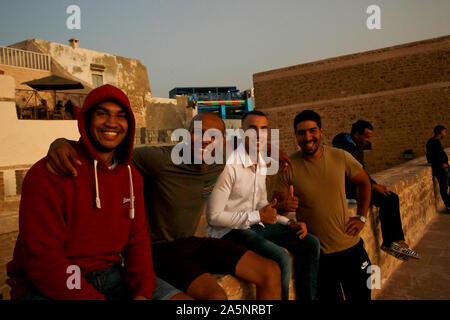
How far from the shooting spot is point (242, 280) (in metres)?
2.10

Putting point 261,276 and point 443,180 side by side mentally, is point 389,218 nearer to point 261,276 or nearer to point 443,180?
point 261,276

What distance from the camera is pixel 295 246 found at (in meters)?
2.43

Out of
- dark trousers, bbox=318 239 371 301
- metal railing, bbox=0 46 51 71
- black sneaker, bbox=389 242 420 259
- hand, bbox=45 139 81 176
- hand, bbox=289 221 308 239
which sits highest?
metal railing, bbox=0 46 51 71

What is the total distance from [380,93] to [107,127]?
17563 mm

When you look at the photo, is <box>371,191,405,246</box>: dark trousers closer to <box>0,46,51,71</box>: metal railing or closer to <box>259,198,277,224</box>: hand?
<box>259,198,277,224</box>: hand

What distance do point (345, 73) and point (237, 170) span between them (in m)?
17.0

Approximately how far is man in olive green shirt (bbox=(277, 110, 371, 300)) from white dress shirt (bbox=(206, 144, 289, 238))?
292 mm

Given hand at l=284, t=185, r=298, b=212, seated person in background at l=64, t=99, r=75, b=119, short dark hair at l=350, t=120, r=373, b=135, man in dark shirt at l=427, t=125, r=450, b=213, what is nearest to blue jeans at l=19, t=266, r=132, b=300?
hand at l=284, t=185, r=298, b=212

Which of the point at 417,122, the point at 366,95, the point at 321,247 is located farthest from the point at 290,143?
the point at 321,247

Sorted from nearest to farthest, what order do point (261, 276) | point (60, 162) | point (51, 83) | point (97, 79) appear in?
point (60, 162), point (261, 276), point (51, 83), point (97, 79)

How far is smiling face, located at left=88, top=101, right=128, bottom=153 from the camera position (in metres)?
1.65

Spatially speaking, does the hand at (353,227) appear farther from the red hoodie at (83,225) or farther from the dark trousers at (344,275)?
the red hoodie at (83,225)

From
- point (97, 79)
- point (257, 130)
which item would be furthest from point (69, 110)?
point (257, 130)

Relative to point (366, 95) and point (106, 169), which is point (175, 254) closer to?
point (106, 169)
